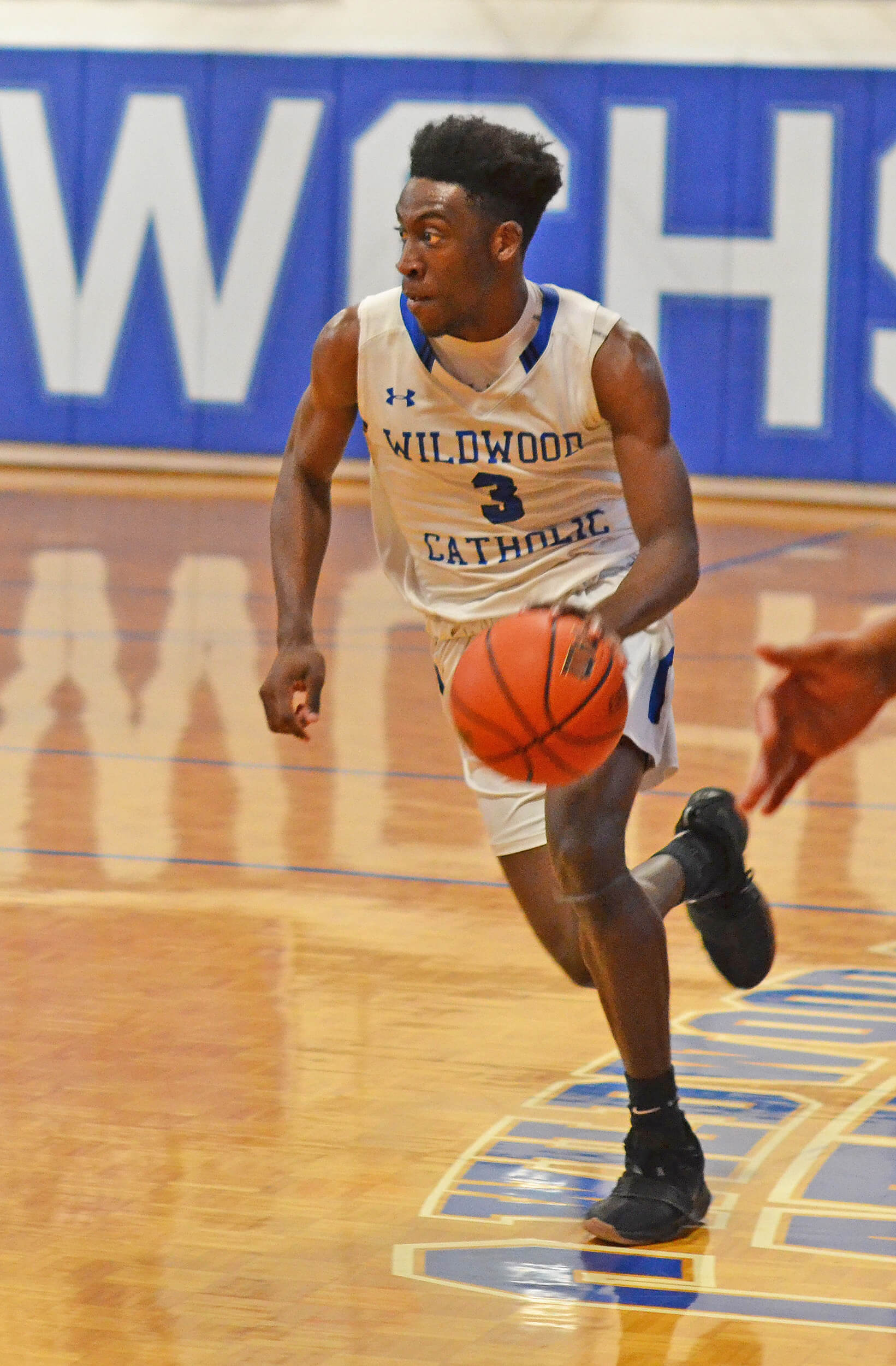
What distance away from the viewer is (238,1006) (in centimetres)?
493

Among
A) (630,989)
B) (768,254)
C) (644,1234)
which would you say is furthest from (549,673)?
(768,254)

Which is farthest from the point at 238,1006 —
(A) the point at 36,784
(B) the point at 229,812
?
(A) the point at 36,784

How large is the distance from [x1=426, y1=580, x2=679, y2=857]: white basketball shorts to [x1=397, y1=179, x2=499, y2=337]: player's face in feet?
1.87

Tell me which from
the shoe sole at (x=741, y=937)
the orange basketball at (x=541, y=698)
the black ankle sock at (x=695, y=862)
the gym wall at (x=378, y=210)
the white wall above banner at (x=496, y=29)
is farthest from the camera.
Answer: the gym wall at (x=378, y=210)

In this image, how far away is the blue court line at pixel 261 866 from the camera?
619 cm

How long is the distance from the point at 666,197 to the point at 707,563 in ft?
14.2

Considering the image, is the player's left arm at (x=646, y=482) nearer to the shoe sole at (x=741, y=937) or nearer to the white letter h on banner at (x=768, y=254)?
the shoe sole at (x=741, y=937)

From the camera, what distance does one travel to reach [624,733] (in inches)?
149

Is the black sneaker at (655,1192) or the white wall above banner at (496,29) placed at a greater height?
the white wall above banner at (496,29)

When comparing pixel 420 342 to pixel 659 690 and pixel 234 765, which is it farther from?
pixel 234 765

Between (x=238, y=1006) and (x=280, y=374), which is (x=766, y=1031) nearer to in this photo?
(x=238, y=1006)

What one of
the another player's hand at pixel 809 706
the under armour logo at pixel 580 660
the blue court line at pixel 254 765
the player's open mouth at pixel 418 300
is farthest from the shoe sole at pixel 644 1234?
the blue court line at pixel 254 765

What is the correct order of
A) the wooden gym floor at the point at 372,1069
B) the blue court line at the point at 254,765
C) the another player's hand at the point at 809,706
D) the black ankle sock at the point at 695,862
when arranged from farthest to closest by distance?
the blue court line at the point at 254,765, the black ankle sock at the point at 695,862, the wooden gym floor at the point at 372,1069, the another player's hand at the point at 809,706

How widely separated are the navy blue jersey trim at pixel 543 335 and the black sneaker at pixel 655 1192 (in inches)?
52.6
